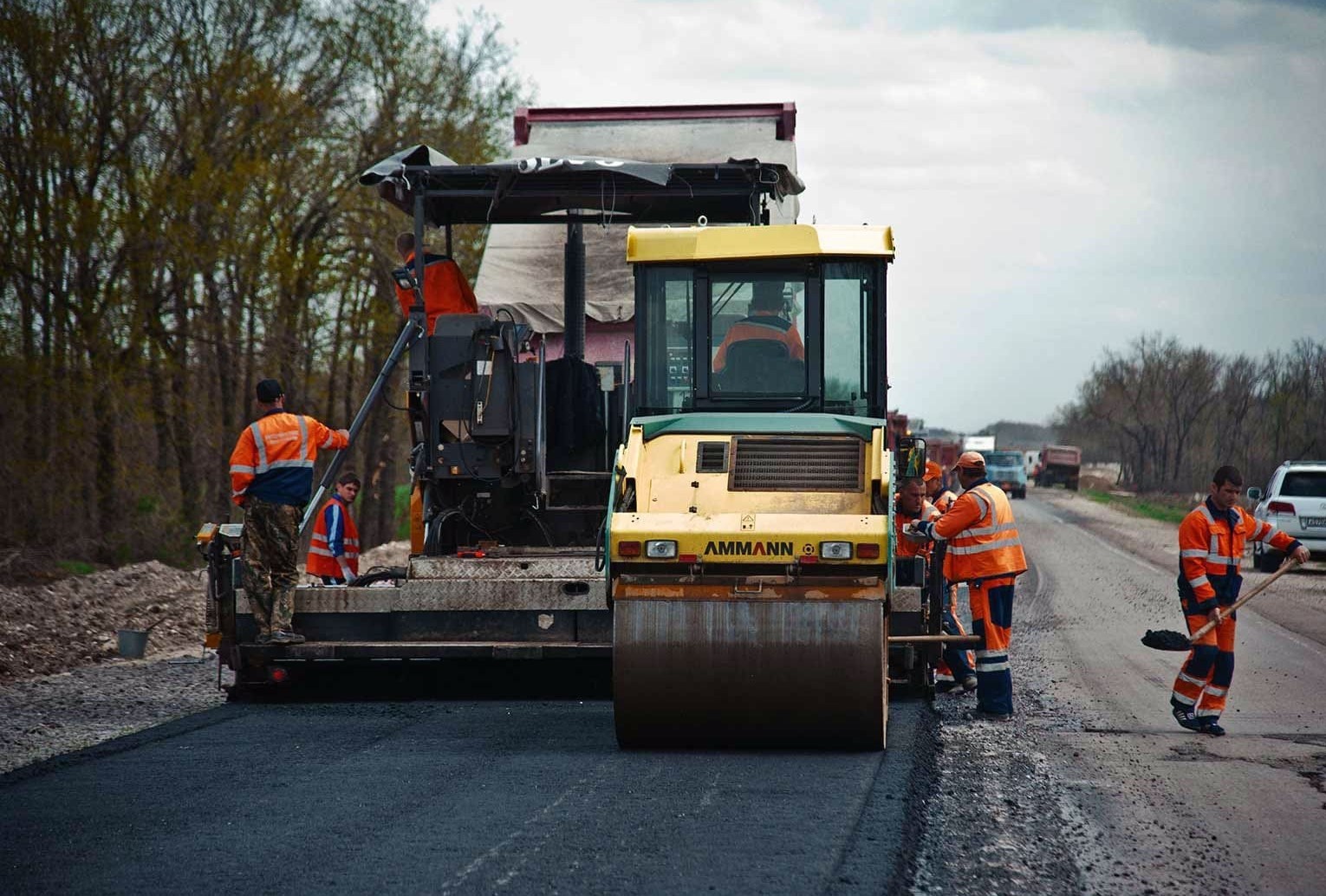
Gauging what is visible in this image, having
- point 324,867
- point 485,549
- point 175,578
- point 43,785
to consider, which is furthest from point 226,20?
point 324,867

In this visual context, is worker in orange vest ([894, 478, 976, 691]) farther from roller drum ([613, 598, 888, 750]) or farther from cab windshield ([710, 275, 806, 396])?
roller drum ([613, 598, 888, 750])

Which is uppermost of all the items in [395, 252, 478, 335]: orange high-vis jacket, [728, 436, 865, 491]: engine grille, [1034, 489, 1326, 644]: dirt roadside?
[395, 252, 478, 335]: orange high-vis jacket

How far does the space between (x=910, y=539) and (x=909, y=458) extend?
1.73ft

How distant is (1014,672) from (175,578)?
11517mm

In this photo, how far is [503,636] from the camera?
29.3 ft

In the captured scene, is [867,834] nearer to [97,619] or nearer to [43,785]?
[43,785]

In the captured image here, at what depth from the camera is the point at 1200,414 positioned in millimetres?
79438

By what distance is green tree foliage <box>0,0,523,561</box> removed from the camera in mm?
22234

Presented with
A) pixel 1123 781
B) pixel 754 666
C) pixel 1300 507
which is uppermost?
pixel 1300 507

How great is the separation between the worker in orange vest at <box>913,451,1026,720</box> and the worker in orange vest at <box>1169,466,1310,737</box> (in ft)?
Answer: 3.13

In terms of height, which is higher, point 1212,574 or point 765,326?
point 765,326

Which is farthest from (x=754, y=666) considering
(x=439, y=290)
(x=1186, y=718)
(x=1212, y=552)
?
(x=439, y=290)

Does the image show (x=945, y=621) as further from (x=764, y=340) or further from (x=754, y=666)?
(x=754, y=666)

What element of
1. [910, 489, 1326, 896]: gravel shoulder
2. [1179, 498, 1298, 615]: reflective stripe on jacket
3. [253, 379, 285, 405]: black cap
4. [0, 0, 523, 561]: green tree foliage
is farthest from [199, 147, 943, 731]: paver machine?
[0, 0, 523, 561]: green tree foliage
